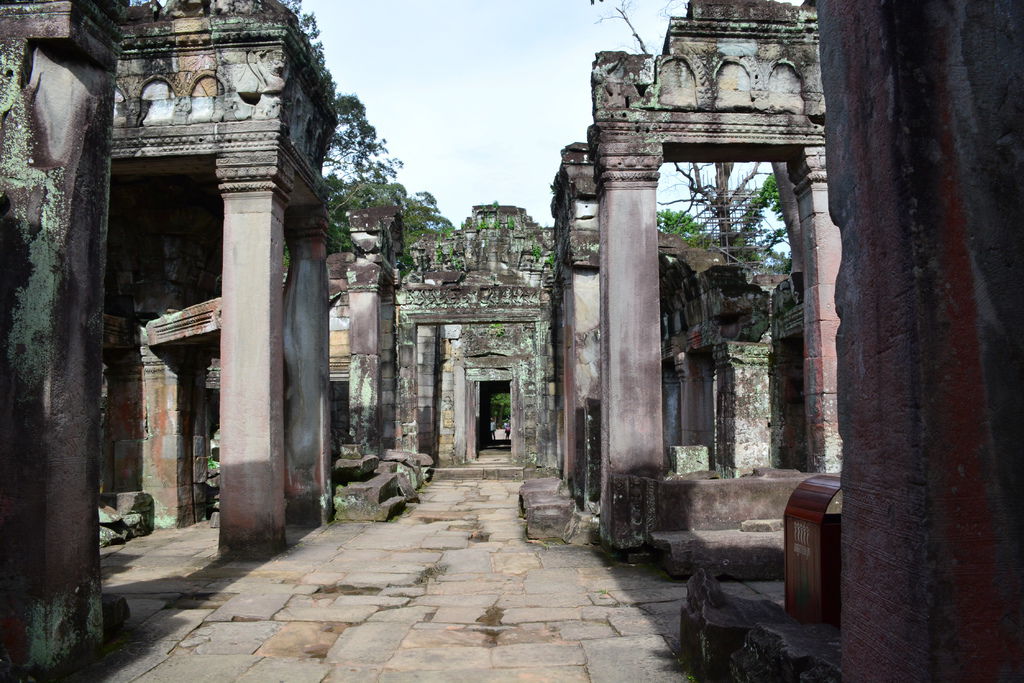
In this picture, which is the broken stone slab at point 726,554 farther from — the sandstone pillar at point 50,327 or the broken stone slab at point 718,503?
the sandstone pillar at point 50,327

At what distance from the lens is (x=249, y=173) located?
7.04 meters

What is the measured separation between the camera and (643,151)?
6.77 metres

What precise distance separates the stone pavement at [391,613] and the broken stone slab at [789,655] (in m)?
0.65

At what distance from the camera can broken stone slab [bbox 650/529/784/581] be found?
17.2 feet

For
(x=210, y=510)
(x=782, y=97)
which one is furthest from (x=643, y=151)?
(x=210, y=510)

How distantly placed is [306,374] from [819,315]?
551 cm

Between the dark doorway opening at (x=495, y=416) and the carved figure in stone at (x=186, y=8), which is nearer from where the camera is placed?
the carved figure in stone at (x=186, y=8)

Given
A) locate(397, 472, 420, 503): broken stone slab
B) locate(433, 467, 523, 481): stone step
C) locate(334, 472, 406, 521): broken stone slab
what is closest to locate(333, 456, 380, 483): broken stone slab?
locate(334, 472, 406, 521): broken stone slab

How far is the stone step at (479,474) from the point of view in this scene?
1686 cm

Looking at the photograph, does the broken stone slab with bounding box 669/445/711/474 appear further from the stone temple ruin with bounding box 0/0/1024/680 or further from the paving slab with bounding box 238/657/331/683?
the paving slab with bounding box 238/657/331/683

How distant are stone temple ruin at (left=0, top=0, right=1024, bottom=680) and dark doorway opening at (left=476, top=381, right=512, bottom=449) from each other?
14142 mm

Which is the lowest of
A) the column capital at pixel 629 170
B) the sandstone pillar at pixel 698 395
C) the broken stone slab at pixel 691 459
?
the broken stone slab at pixel 691 459

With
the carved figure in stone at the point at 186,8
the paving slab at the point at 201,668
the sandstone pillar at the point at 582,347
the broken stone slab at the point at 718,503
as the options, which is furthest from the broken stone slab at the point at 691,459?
the paving slab at the point at 201,668

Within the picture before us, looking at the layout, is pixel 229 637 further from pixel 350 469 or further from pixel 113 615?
pixel 350 469
